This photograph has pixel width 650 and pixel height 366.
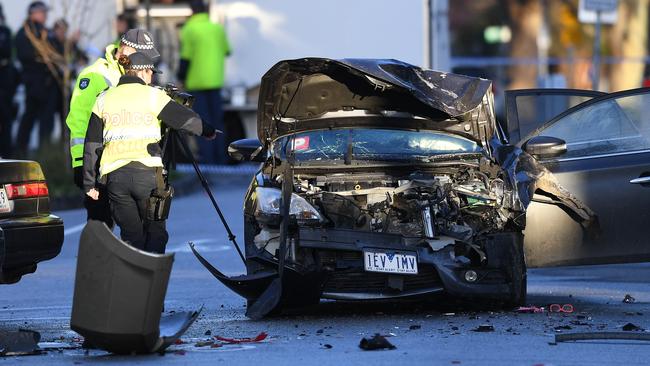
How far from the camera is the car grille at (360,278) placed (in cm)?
960

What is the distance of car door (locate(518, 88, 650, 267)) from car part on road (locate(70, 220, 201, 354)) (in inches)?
134

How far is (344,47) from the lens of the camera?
68.0 feet

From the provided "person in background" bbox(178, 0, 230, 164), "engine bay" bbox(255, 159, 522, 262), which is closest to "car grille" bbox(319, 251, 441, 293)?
"engine bay" bbox(255, 159, 522, 262)

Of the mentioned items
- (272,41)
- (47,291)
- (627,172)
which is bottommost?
(47,291)

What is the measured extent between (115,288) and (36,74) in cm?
1358

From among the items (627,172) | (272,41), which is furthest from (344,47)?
(627,172)

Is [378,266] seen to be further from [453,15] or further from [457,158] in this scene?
[453,15]

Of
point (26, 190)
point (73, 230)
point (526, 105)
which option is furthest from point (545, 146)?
point (73, 230)

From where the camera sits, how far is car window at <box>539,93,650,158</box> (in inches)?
425

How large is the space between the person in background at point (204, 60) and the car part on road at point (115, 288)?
12571 mm

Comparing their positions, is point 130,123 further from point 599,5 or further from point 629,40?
point 629,40

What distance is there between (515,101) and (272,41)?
32.5 feet

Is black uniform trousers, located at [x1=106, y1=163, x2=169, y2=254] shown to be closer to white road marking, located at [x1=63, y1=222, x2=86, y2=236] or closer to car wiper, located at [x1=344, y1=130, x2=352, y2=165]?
car wiper, located at [x1=344, y1=130, x2=352, y2=165]

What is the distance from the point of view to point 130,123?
9.59m
